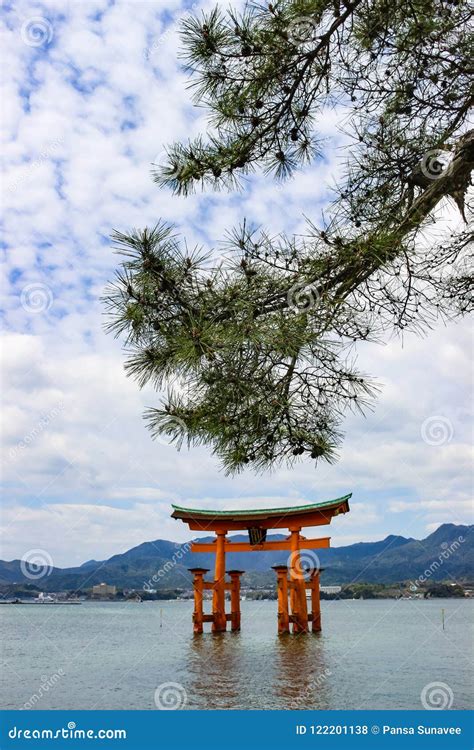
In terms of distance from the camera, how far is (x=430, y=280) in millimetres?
3604

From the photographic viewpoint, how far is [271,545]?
15.3m

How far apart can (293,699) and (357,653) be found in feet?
24.5

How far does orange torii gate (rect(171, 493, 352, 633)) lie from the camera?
573 inches

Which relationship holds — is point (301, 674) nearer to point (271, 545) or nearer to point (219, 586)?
point (271, 545)

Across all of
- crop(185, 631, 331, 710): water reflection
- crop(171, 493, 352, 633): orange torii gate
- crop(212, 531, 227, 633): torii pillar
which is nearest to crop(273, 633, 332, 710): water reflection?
crop(185, 631, 331, 710): water reflection

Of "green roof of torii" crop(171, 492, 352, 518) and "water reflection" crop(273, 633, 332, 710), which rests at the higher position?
"green roof of torii" crop(171, 492, 352, 518)

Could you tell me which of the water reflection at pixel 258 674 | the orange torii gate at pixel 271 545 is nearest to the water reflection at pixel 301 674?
the water reflection at pixel 258 674

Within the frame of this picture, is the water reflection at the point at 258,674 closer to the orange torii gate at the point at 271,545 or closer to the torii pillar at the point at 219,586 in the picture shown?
the torii pillar at the point at 219,586

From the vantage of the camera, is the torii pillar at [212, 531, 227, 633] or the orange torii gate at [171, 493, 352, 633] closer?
the orange torii gate at [171, 493, 352, 633]

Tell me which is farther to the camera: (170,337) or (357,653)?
(357,653)

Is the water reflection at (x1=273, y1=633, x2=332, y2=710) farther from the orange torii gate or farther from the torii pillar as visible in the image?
the torii pillar

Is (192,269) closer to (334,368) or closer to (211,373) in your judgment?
(211,373)

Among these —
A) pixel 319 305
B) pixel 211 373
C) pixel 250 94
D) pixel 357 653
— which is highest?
pixel 250 94
